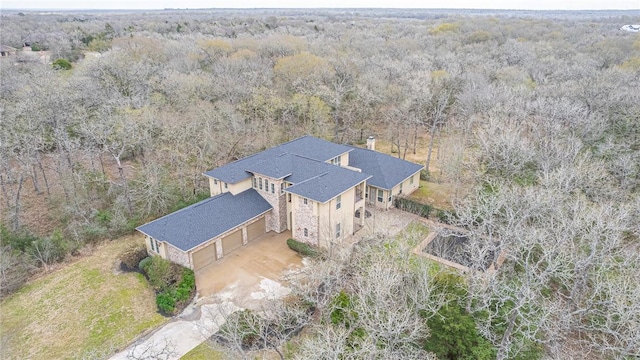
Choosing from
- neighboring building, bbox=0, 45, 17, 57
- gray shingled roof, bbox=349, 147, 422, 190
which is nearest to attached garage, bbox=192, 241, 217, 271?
gray shingled roof, bbox=349, 147, 422, 190

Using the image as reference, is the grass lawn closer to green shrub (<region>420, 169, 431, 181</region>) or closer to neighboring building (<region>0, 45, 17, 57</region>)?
green shrub (<region>420, 169, 431, 181</region>)

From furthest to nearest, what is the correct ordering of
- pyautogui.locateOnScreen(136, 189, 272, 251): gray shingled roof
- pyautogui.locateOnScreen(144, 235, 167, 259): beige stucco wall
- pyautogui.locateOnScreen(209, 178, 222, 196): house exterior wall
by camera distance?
1. pyautogui.locateOnScreen(209, 178, 222, 196): house exterior wall
2. pyautogui.locateOnScreen(144, 235, 167, 259): beige stucco wall
3. pyautogui.locateOnScreen(136, 189, 272, 251): gray shingled roof

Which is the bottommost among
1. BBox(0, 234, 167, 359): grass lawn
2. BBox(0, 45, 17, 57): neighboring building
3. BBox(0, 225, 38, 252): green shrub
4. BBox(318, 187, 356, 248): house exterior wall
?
BBox(0, 234, 167, 359): grass lawn

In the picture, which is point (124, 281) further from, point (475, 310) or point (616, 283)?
point (616, 283)

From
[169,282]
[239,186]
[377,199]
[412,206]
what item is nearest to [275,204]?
[239,186]

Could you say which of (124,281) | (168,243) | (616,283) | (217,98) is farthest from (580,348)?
(217,98)

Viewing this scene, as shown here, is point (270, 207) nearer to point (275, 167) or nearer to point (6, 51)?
point (275, 167)

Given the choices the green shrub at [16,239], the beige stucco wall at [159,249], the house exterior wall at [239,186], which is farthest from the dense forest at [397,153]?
the house exterior wall at [239,186]

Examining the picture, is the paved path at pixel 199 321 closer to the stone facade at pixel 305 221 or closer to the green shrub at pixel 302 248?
the green shrub at pixel 302 248
